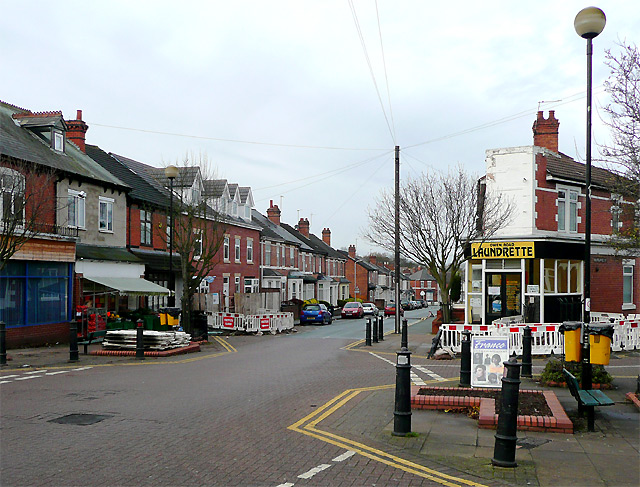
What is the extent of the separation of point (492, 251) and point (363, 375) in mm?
10813

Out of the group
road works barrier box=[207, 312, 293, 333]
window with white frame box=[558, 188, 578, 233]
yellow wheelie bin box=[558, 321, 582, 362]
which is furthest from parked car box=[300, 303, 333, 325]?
yellow wheelie bin box=[558, 321, 582, 362]

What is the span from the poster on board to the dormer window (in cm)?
2122

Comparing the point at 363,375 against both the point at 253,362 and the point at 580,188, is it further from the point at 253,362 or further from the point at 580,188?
the point at 580,188

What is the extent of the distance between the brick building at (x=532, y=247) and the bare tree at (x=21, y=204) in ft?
52.8

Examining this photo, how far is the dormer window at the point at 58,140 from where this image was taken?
25.5 meters

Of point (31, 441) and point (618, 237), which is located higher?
point (618, 237)

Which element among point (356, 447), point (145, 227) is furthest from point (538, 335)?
point (145, 227)

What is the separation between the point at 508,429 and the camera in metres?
6.93

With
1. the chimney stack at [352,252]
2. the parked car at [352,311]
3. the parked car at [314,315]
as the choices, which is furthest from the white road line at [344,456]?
the chimney stack at [352,252]

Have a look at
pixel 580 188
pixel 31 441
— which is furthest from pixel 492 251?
pixel 31 441

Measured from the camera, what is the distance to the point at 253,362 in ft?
58.7

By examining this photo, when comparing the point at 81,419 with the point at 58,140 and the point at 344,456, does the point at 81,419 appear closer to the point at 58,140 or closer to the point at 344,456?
the point at 344,456

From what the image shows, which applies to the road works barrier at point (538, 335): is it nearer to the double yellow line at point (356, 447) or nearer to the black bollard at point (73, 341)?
the double yellow line at point (356, 447)

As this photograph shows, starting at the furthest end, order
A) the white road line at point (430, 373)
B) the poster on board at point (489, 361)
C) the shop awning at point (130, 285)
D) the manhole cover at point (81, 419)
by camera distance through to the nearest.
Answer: the shop awning at point (130, 285)
the white road line at point (430, 373)
the poster on board at point (489, 361)
the manhole cover at point (81, 419)
